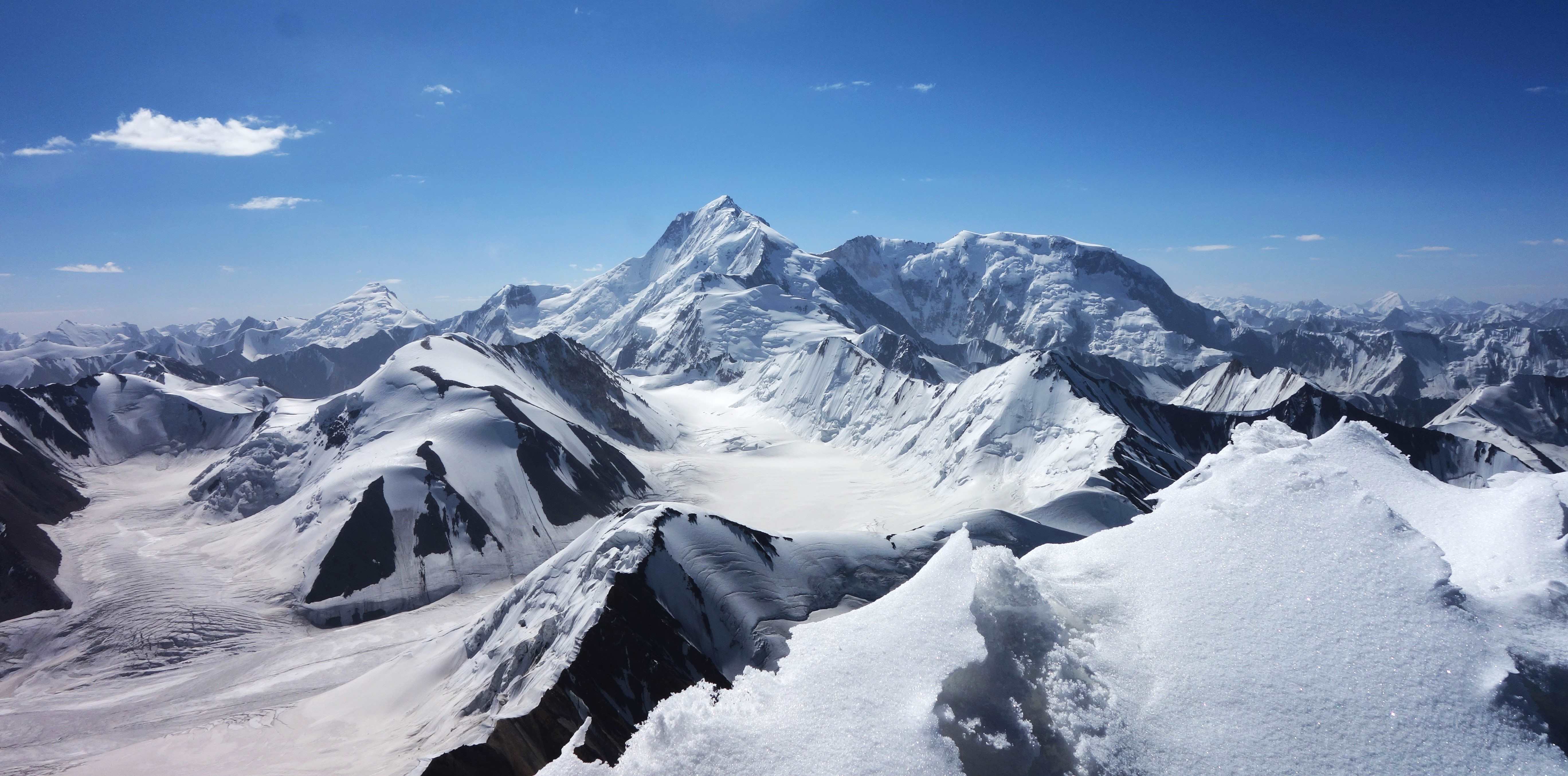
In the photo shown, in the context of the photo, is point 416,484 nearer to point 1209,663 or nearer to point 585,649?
point 585,649

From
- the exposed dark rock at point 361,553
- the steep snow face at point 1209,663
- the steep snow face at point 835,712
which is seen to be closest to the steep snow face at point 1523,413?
the steep snow face at point 1209,663

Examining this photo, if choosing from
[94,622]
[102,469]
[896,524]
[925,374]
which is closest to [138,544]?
[94,622]

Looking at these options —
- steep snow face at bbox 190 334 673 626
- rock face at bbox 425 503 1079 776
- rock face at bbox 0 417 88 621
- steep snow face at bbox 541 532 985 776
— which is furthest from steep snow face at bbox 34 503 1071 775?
rock face at bbox 0 417 88 621

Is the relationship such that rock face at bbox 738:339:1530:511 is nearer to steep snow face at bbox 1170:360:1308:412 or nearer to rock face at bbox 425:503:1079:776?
steep snow face at bbox 1170:360:1308:412

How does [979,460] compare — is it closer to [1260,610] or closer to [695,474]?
[695,474]

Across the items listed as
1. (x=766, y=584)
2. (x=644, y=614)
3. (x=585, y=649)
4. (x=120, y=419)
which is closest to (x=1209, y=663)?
(x=585, y=649)
